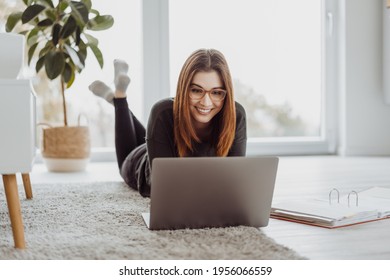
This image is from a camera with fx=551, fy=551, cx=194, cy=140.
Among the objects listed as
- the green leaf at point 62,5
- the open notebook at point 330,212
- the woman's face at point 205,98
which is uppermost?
the green leaf at point 62,5

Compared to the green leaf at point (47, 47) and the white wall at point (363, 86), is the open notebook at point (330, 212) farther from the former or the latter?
the white wall at point (363, 86)

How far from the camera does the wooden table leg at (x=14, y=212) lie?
1385 millimetres

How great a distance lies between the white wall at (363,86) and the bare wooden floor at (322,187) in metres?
0.28

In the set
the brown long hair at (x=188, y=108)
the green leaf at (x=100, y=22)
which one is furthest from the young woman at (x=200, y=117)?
the green leaf at (x=100, y=22)

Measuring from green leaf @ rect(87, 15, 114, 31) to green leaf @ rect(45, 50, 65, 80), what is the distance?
0.28 metres

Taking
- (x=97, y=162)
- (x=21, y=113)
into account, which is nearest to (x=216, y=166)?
(x=21, y=113)

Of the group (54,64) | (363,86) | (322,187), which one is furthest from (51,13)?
(363,86)

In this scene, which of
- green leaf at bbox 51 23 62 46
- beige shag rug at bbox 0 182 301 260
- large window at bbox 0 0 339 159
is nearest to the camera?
beige shag rug at bbox 0 182 301 260

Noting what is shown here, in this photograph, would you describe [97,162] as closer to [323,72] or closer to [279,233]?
[323,72]

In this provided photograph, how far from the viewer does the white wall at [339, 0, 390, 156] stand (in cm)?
409

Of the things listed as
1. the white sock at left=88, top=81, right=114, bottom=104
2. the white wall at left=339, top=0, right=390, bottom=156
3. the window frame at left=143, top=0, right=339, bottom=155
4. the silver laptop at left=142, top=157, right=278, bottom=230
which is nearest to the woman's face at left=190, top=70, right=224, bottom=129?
the silver laptop at left=142, top=157, right=278, bottom=230

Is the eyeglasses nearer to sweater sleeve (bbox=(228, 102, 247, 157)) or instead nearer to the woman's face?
the woman's face

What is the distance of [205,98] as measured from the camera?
1740 millimetres

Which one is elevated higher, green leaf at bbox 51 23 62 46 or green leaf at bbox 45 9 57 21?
green leaf at bbox 45 9 57 21
